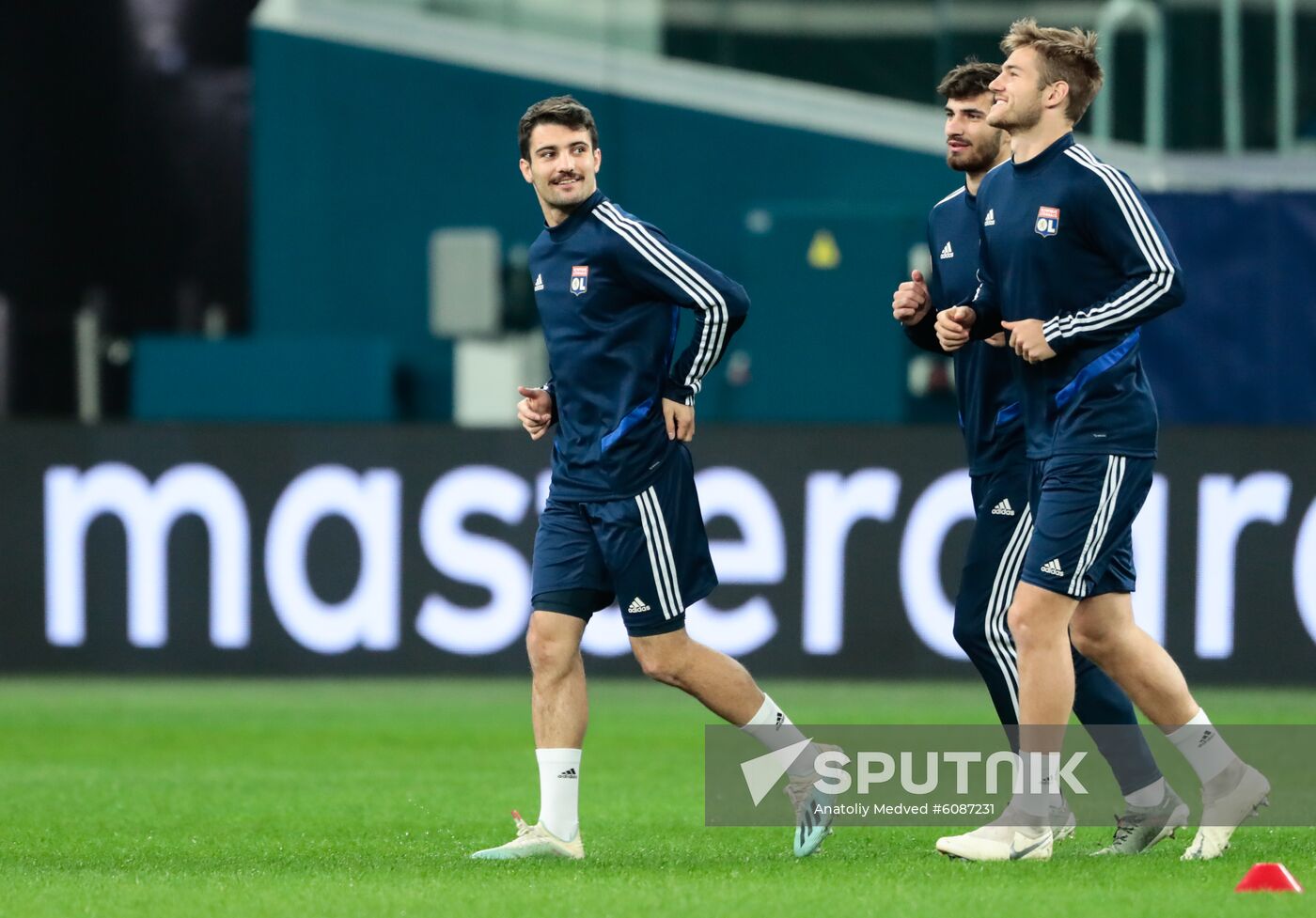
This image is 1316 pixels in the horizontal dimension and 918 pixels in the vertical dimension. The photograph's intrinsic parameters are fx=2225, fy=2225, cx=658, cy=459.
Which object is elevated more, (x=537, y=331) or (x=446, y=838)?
(x=537, y=331)

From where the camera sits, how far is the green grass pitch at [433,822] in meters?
5.41

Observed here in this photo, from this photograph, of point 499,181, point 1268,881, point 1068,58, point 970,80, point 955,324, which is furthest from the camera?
point 499,181

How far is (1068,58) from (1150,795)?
206 centimetres

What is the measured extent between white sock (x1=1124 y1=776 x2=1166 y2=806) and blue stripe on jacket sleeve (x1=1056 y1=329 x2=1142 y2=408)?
1.14 m

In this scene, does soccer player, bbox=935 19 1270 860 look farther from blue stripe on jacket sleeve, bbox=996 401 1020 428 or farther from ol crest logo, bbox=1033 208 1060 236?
blue stripe on jacket sleeve, bbox=996 401 1020 428

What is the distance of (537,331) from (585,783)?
27.9 ft

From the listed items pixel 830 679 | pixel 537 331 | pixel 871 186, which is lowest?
pixel 830 679

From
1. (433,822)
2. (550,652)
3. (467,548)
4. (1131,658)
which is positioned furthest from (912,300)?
(467,548)

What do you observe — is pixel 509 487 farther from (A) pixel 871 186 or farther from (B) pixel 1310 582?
(A) pixel 871 186

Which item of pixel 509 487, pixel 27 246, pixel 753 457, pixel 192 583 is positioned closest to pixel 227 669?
pixel 192 583

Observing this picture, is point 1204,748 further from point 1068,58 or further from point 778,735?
point 1068,58

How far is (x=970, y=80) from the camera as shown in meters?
6.59

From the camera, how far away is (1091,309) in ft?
19.5

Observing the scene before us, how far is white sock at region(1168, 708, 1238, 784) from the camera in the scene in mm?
6090
